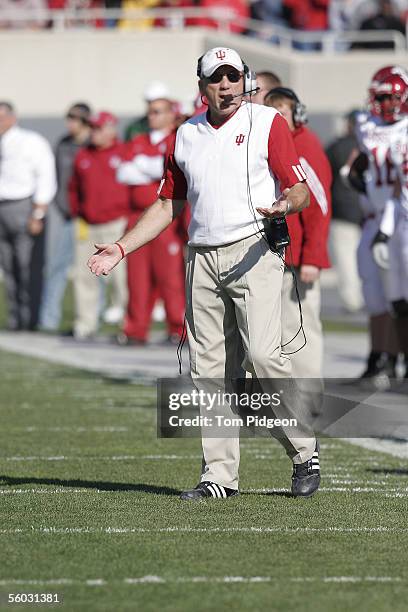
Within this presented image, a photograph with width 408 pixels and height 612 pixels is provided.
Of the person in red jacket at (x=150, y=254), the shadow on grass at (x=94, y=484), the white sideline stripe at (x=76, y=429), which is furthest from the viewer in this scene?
the person in red jacket at (x=150, y=254)

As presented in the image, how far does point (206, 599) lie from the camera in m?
5.17

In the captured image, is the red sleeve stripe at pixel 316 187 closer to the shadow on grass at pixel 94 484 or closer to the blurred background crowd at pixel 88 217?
the shadow on grass at pixel 94 484

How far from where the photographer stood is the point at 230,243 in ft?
23.3

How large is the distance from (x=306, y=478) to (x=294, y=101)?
8.93 feet

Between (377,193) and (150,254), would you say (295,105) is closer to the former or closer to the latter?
(377,193)

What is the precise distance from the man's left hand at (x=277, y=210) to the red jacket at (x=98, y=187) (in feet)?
32.4

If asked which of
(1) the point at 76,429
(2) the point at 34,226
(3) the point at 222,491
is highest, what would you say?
(2) the point at 34,226

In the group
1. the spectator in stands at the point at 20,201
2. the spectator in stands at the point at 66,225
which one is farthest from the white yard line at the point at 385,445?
the spectator in stands at the point at 66,225

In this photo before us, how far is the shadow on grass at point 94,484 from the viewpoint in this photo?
7.56 meters

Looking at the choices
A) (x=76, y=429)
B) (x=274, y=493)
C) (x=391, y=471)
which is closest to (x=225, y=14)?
(x=76, y=429)

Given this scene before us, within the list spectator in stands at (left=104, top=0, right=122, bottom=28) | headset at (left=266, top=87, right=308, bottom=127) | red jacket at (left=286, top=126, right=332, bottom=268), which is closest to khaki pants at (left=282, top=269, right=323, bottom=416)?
red jacket at (left=286, top=126, right=332, bottom=268)

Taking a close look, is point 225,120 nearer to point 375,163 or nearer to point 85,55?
point 375,163

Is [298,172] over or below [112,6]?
below

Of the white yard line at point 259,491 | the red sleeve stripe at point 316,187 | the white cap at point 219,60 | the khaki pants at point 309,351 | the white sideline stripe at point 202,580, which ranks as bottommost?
the white yard line at point 259,491
